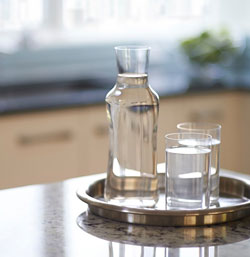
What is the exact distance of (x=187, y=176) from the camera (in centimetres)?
128

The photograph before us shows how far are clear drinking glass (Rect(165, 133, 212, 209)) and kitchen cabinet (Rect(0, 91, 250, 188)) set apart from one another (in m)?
1.43

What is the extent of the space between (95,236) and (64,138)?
189cm

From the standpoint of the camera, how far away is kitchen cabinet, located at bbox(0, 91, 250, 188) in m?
2.94

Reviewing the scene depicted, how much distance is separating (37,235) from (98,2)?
2.63 m

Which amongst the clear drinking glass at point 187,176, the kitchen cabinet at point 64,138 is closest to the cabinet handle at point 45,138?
the kitchen cabinet at point 64,138

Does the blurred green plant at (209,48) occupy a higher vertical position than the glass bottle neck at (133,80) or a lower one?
lower

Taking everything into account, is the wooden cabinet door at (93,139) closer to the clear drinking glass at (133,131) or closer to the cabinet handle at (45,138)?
the cabinet handle at (45,138)

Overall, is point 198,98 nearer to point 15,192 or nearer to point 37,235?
point 15,192

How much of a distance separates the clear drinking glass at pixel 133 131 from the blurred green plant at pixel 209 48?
8.02ft

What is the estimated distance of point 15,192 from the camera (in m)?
1.52

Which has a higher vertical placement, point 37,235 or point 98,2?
point 98,2

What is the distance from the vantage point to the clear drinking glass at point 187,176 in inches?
50.2

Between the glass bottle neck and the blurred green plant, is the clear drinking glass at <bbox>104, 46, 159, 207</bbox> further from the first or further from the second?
the blurred green plant

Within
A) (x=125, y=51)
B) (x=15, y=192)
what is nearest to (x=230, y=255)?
(x=125, y=51)
